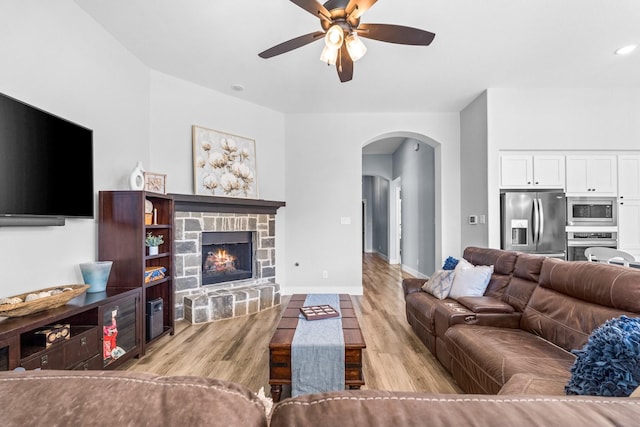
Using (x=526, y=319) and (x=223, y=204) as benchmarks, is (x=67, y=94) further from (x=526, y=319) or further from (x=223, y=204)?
(x=526, y=319)

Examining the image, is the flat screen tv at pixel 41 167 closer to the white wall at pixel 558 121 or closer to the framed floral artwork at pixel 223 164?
the framed floral artwork at pixel 223 164

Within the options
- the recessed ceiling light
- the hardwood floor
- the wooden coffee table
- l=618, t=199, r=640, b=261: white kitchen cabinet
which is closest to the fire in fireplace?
the hardwood floor

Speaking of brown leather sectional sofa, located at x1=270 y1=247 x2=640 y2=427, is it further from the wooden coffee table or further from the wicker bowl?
the wicker bowl

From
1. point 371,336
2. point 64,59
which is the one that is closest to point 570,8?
point 371,336

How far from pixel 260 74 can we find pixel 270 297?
2908 mm

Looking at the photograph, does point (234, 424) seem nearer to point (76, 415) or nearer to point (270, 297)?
point (76, 415)

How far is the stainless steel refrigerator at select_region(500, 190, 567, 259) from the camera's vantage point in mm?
4027

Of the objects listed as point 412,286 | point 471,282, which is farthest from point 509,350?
point 412,286

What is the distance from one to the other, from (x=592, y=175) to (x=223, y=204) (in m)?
5.09

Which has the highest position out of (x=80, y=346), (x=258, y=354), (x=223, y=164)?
(x=223, y=164)

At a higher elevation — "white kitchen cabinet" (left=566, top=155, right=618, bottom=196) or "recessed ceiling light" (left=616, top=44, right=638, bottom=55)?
"recessed ceiling light" (left=616, top=44, right=638, bottom=55)

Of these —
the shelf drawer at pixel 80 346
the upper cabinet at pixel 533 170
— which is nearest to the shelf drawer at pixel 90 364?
the shelf drawer at pixel 80 346

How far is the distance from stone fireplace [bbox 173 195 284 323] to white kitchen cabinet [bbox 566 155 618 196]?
13.7 feet

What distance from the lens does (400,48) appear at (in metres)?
3.07
